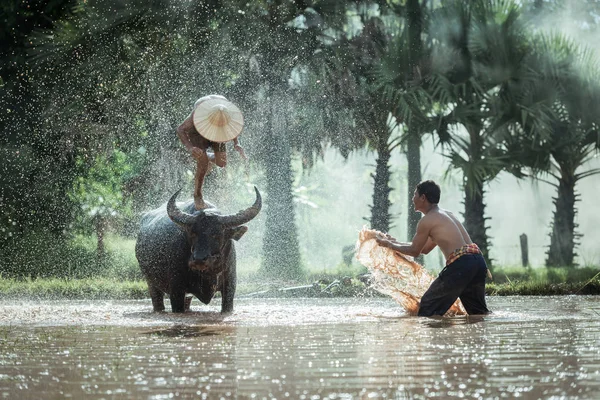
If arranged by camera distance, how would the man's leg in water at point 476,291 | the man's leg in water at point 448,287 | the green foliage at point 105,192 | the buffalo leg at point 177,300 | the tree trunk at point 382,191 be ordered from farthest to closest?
the green foliage at point 105,192 → the tree trunk at point 382,191 → the buffalo leg at point 177,300 → the man's leg in water at point 476,291 → the man's leg in water at point 448,287

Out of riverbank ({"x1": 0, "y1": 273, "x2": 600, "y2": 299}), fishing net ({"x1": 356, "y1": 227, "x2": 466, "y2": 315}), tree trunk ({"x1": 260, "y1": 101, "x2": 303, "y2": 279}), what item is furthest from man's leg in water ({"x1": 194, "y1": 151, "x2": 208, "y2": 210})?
tree trunk ({"x1": 260, "y1": 101, "x2": 303, "y2": 279})

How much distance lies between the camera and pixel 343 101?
22938mm

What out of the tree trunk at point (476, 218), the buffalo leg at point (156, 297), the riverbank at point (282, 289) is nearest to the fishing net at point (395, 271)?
the buffalo leg at point (156, 297)

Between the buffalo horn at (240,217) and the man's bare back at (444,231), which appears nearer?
the man's bare back at (444,231)

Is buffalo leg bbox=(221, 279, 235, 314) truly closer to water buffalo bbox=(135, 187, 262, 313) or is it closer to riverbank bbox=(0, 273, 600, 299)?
water buffalo bbox=(135, 187, 262, 313)

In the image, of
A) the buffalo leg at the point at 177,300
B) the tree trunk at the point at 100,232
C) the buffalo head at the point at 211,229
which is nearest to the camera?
the buffalo head at the point at 211,229

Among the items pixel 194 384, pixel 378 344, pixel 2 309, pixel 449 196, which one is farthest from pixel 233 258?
pixel 449 196

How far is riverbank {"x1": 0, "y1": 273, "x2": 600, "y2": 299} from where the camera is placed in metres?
16.4

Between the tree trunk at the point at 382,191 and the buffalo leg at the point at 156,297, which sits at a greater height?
the tree trunk at the point at 382,191

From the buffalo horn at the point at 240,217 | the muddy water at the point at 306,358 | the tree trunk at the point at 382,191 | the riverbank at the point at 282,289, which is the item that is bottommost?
the muddy water at the point at 306,358

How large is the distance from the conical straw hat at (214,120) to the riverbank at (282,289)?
661 cm

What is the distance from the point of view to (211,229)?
10117 millimetres

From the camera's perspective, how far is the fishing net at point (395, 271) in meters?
10.6

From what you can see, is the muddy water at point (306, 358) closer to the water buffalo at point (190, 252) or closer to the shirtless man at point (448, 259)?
the shirtless man at point (448, 259)
